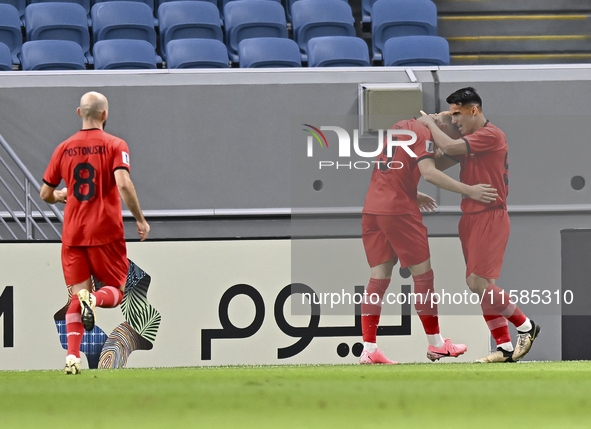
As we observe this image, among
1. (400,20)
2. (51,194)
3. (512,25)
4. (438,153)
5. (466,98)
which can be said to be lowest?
(51,194)

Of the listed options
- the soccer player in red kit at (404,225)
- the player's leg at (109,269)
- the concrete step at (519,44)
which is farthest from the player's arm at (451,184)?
the concrete step at (519,44)

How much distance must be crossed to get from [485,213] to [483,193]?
135mm

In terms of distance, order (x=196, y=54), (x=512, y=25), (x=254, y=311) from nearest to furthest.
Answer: (x=254, y=311), (x=196, y=54), (x=512, y=25)

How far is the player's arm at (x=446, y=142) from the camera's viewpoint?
4969 mm

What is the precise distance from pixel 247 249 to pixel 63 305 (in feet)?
4.50

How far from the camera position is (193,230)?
6598mm

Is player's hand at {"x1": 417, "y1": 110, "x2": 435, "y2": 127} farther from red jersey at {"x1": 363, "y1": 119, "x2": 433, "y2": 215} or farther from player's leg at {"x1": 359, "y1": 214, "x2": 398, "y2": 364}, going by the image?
player's leg at {"x1": 359, "y1": 214, "x2": 398, "y2": 364}

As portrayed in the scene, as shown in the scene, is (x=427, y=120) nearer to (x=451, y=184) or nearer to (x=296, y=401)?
(x=451, y=184)

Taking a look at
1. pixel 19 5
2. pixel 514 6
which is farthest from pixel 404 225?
pixel 19 5

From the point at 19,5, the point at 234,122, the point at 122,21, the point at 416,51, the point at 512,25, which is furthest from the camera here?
the point at 512,25

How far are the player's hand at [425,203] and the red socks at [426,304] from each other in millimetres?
428

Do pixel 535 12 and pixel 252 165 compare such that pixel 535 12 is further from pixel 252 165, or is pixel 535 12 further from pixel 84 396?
pixel 84 396

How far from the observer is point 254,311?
5.62 meters

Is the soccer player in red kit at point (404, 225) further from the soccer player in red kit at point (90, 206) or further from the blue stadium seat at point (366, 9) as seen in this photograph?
the blue stadium seat at point (366, 9)
